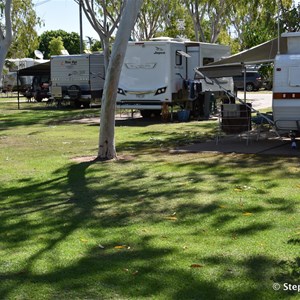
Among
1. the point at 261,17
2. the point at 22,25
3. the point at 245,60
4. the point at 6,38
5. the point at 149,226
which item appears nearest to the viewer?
the point at 149,226

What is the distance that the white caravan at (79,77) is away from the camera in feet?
91.5

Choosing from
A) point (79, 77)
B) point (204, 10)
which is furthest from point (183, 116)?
point (204, 10)

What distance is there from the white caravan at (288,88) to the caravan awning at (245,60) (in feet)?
2.03

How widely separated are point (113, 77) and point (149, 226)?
4866 millimetres

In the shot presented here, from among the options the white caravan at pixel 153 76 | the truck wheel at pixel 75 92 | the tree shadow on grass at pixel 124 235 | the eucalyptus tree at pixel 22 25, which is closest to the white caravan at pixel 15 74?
the eucalyptus tree at pixel 22 25

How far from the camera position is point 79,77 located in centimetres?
2820

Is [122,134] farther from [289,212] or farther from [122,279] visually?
[122,279]

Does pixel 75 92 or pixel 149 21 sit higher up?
pixel 149 21

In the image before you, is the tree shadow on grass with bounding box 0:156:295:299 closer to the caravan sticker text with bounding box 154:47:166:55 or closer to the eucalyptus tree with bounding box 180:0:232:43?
the caravan sticker text with bounding box 154:47:166:55

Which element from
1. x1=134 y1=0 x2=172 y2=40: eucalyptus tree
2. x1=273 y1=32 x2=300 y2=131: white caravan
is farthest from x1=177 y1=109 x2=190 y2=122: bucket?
x1=134 y1=0 x2=172 y2=40: eucalyptus tree

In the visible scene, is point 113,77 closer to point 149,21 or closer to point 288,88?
point 288,88

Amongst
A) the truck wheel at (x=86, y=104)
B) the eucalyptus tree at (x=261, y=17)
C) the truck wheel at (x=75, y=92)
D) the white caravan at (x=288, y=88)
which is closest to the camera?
the white caravan at (x=288, y=88)

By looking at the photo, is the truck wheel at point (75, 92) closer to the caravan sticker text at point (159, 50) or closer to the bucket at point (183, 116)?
the bucket at point (183, 116)

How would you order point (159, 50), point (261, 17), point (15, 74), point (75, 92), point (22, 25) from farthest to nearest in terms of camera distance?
point (15, 74), point (22, 25), point (75, 92), point (261, 17), point (159, 50)
